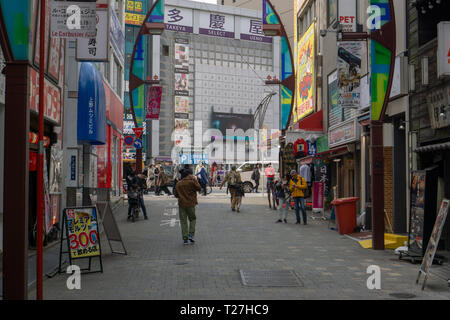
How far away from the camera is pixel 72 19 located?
660 cm

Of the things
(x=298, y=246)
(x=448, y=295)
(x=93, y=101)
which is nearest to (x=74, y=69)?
(x=93, y=101)

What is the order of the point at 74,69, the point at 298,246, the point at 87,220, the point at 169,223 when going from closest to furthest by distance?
the point at 87,220 → the point at 298,246 → the point at 74,69 → the point at 169,223

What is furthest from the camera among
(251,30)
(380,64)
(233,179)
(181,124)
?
(251,30)

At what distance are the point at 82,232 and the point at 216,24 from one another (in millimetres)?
94162

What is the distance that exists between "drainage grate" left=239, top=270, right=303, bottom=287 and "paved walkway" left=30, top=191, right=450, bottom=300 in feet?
0.43

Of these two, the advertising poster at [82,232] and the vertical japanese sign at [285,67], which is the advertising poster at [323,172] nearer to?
the vertical japanese sign at [285,67]

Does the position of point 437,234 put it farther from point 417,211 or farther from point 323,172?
point 323,172

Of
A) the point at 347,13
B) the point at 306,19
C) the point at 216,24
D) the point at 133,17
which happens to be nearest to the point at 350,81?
the point at 347,13

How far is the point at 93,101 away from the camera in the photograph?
1481cm

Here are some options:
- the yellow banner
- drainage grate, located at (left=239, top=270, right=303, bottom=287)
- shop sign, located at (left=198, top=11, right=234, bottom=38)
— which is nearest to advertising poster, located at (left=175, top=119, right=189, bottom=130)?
shop sign, located at (left=198, top=11, right=234, bottom=38)

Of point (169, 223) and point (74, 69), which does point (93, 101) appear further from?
point (169, 223)

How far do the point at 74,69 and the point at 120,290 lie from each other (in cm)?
857

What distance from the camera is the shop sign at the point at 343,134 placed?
18.2m

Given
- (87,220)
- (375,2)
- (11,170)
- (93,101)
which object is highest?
(375,2)
